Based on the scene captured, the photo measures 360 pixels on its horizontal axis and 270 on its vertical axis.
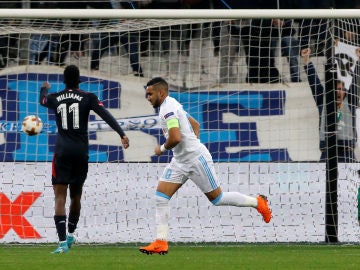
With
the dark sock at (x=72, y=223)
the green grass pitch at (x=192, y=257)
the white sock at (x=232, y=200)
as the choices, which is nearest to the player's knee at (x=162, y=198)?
the green grass pitch at (x=192, y=257)

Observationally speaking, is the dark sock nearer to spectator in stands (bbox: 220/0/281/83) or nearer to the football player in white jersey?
the football player in white jersey

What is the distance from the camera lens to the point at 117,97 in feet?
46.4

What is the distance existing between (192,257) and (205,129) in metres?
3.54

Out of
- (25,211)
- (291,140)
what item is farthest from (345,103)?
(25,211)

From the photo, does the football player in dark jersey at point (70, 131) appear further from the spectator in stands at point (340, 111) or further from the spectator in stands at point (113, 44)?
the spectator in stands at point (340, 111)

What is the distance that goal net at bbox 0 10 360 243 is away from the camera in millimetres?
13891

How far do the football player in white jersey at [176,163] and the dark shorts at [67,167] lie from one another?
1.00m

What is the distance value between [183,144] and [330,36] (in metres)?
3.66

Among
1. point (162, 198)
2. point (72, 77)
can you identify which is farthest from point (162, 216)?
point (72, 77)

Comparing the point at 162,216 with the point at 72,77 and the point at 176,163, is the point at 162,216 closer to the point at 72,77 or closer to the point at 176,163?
the point at 176,163

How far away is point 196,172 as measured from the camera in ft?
37.5

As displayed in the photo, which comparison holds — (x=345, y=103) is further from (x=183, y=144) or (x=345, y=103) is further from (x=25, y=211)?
(x=25, y=211)

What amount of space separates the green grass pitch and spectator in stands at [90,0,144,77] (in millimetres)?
2508

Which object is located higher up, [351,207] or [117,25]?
[117,25]
